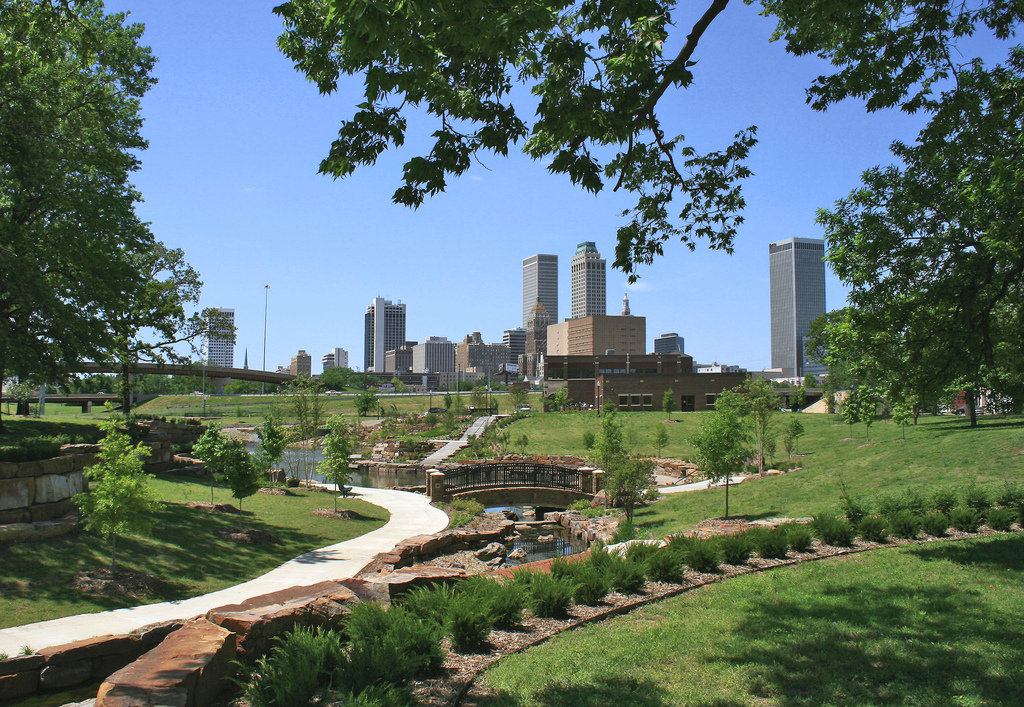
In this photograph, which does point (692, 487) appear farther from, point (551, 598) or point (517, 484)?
point (551, 598)

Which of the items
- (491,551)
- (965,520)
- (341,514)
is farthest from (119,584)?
(965,520)

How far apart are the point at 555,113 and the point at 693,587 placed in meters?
7.37

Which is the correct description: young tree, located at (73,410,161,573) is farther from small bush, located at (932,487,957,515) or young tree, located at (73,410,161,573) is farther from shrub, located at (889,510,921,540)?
small bush, located at (932,487,957,515)

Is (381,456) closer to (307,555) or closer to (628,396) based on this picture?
(307,555)

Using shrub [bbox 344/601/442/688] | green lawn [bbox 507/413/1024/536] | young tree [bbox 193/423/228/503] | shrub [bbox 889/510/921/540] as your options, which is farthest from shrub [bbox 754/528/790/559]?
young tree [bbox 193/423/228/503]

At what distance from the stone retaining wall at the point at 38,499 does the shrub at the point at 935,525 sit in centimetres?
1725

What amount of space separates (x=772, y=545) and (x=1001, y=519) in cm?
493

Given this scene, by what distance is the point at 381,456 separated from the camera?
46344mm

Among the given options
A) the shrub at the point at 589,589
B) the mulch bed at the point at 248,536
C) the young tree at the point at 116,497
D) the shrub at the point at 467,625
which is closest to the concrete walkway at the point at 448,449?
the mulch bed at the point at 248,536

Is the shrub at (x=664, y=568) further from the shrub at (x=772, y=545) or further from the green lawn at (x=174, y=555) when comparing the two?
the green lawn at (x=174, y=555)

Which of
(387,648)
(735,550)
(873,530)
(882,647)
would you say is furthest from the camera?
(873,530)

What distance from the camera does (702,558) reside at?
10406mm

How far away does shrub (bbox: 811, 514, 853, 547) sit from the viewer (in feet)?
37.9

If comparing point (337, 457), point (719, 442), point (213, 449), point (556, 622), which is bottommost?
point (556, 622)
